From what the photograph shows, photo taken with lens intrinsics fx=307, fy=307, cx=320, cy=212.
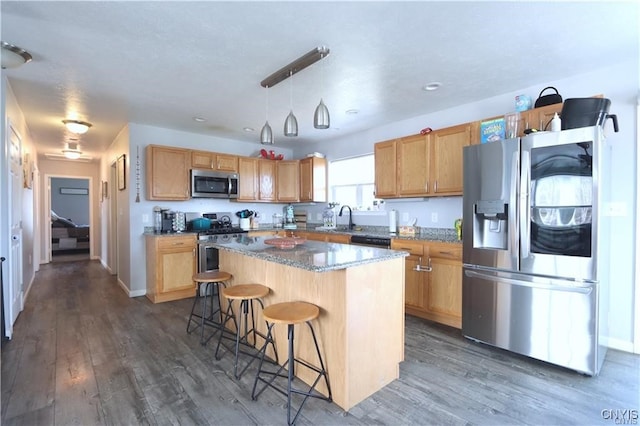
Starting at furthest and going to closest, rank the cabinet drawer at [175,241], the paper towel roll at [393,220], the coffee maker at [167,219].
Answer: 1. the coffee maker at [167,219]
2. the paper towel roll at [393,220]
3. the cabinet drawer at [175,241]

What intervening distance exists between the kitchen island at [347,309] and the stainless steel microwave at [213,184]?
8.46 ft

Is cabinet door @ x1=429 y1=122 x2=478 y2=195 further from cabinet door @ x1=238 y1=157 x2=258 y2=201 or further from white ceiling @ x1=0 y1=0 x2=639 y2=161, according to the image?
cabinet door @ x1=238 y1=157 x2=258 y2=201

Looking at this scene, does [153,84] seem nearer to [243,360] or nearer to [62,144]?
[243,360]

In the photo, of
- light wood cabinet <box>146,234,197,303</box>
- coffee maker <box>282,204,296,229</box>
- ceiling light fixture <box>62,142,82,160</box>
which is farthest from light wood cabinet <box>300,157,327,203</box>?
ceiling light fixture <box>62,142,82,160</box>

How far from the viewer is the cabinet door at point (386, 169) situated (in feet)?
12.9

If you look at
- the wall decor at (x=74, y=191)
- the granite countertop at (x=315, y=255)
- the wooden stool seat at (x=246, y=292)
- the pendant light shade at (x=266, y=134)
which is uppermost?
the pendant light shade at (x=266, y=134)

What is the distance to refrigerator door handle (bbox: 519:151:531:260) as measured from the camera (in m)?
2.46

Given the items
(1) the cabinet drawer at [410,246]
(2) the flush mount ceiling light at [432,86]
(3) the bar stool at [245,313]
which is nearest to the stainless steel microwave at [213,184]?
(3) the bar stool at [245,313]

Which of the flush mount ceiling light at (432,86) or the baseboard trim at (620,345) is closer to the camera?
the baseboard trim at (620,345)

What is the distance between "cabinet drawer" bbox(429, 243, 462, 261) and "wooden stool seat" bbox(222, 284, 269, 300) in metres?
1.84

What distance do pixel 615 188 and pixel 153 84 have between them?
432cm

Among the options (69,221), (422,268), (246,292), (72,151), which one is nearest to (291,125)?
(246,292)

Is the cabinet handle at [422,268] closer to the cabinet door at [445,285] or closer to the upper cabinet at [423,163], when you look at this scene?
the cabinet door at [445,285]

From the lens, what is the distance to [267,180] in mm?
5441
